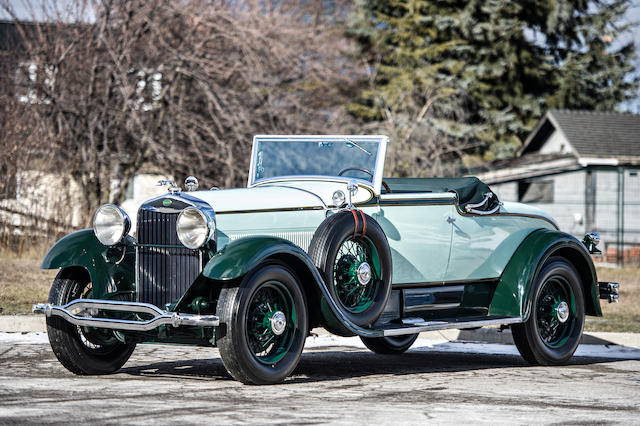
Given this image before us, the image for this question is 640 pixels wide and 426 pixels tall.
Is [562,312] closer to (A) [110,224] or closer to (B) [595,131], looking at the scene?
(A) [110,224]

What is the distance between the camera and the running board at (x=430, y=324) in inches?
286

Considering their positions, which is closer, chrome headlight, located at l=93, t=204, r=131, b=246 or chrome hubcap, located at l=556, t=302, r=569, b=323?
chrome headlight, located at l=93, t=204, r=131, b=246

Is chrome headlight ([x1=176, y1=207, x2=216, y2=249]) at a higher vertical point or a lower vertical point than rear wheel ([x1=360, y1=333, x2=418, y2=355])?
higher

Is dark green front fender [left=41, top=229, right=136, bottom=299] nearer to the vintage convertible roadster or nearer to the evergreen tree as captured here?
the vintage convertible roadster

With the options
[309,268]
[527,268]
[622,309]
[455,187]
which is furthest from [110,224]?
[622,309]

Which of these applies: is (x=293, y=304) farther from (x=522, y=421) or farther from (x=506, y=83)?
(x=506, y=83)

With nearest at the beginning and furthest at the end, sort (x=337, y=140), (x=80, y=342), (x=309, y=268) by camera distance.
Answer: (x=309, y=268) → (x=80, y=342) → (x=337, y=140)

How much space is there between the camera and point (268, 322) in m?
6.55

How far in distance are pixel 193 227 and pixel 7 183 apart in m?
12.0

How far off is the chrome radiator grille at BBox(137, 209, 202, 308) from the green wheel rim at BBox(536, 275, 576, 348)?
338cm

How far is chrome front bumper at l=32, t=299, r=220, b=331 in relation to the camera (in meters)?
6.15

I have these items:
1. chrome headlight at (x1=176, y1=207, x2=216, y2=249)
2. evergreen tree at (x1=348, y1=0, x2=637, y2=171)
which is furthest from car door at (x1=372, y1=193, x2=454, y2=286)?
evergreen tree at (x1=348, y1=0, x2=637, y2=171)

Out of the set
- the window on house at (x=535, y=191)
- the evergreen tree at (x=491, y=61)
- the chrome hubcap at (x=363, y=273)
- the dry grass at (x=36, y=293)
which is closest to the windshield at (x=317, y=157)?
the chrome hubcap at (x=363, y=273)

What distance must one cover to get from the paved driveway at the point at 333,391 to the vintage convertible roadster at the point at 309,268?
1.01ft
